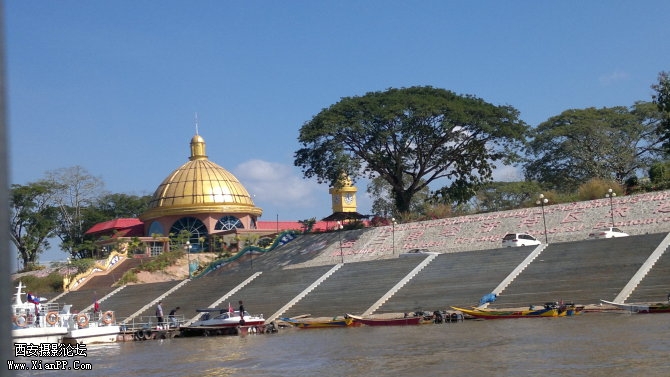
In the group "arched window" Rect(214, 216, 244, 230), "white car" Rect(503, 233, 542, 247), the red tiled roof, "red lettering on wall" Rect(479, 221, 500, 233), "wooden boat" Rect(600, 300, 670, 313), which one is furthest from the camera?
the red tiled roof

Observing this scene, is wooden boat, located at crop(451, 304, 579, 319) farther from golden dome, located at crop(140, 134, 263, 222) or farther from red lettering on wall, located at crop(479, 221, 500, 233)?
golden dome, located at crop(140, 134, 263, 222)

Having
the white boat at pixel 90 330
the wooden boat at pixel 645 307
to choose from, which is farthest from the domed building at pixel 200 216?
the wooden boat at pixel 645 307

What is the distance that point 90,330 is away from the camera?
33.4 m

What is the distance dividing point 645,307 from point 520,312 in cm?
432

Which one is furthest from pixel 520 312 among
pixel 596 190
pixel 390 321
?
pixel 596 190

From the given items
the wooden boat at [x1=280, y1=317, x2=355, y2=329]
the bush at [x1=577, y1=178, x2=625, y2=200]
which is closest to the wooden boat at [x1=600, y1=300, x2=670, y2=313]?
the wooden boat at [x1=280, y1=317, x2=355, y2=329]

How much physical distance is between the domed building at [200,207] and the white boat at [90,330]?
117ft

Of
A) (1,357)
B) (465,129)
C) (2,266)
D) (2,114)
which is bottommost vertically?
(1,357)

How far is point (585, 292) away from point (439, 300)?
6410 millimetres

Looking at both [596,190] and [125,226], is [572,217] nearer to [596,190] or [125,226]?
[596,190]

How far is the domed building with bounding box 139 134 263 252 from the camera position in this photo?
72875 millimetres

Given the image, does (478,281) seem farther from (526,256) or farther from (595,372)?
(595,372)

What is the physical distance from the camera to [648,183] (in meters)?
50.2

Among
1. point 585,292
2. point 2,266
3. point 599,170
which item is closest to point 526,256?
point 585,292
